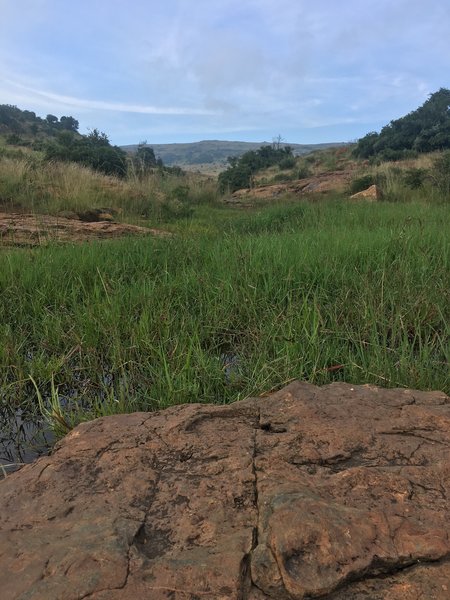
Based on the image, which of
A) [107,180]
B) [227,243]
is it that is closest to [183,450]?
[227,243]

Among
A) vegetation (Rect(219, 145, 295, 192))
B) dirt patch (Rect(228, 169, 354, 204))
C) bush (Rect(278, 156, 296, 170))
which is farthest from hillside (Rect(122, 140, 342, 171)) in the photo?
dirt patch (Rect(228, 169, 354, 204))

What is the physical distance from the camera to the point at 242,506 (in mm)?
1404

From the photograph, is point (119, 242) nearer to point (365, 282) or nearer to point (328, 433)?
point (365, 282)

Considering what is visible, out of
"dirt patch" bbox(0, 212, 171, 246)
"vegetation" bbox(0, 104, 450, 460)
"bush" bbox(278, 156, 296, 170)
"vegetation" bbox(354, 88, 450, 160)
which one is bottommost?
"vegetation" bbox(0, 104, 450, 460)

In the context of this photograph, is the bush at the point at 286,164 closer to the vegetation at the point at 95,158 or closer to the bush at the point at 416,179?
the vegetation at the point at 95,158

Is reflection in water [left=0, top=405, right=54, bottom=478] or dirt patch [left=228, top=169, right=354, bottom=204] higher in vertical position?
dirt patch [left=228, top=169, right=354, bottom=204]

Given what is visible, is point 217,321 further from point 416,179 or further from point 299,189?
point 299,189

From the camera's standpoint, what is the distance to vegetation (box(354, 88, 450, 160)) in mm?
24734

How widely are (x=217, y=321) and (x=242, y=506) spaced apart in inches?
84.1

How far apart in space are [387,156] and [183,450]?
25130 millimetres

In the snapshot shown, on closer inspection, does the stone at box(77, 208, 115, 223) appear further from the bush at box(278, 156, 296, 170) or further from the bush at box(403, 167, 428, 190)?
the bush at box(278, 156, 296, 170)

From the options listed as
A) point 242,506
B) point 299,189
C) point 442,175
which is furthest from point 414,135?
point 242,506

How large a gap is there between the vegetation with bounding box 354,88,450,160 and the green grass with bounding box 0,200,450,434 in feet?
71.7

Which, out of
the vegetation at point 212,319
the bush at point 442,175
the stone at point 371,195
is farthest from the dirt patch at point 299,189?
the vegetation at point 212,319
